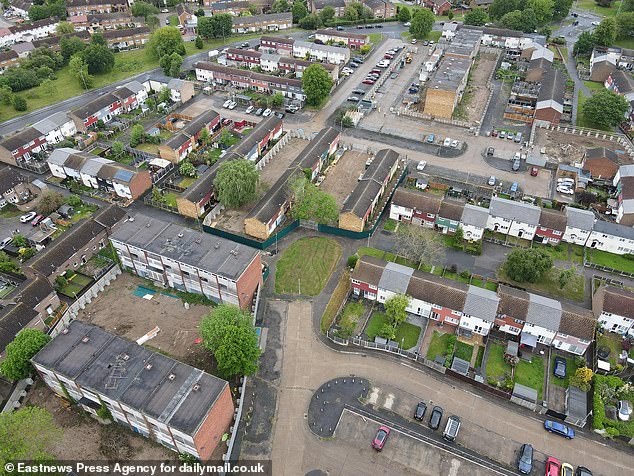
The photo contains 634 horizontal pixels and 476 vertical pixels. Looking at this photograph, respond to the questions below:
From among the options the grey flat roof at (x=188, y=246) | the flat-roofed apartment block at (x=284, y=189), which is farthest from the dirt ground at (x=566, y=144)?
the grey flat roof at (x=188, y=246)

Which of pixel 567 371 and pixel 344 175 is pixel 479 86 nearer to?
pixel 344 175

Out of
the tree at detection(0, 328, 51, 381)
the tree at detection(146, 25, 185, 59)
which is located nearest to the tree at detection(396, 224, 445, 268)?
the tree at detection(0, 328, 51, 381)

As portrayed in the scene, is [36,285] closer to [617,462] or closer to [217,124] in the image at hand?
[217,124]

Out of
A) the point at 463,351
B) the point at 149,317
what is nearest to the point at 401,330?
the point at 463,351

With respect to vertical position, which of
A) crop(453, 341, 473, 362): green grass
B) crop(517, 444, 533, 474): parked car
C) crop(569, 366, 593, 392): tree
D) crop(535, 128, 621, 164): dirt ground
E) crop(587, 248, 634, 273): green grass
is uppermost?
crop(535, 128, 621, 164): dirt ground

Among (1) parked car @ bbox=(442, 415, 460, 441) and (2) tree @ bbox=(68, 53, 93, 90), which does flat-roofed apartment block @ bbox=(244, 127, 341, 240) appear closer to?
(1) parked car @ bbox=(442, 415, 460, 441)
